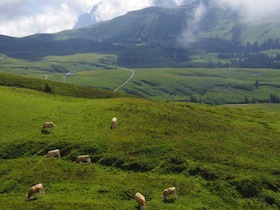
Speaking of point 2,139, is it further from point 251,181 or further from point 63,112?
point 251,181

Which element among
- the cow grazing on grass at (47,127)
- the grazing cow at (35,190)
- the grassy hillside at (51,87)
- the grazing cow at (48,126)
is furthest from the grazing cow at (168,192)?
the grassy hillside at (51,87)

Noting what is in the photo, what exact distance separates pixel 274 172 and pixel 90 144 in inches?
1066

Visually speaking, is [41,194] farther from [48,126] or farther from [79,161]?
[48,126]

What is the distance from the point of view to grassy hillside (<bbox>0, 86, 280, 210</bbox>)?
42.2 meters

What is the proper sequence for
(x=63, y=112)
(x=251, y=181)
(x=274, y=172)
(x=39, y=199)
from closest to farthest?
(x=39, y=199)
(x=251, y=181)
(x=274, y=172)
(x=63, y=112)

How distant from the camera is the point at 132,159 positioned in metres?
51.1

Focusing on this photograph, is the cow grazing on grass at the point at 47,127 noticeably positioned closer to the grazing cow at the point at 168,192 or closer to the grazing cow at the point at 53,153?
the grazing cow at the point at 53,153

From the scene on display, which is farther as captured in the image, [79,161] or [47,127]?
[47,127]

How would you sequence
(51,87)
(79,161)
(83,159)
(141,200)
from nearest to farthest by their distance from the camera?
(141,200), (79,161), (83,159), (51,87)

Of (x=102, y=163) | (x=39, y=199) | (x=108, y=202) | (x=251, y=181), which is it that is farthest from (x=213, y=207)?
(x=39, y=199)

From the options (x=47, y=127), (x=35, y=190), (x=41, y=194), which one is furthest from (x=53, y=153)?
(x=35, y=190)

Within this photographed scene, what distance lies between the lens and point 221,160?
177ft

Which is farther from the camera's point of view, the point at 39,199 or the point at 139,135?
the point at 139,135

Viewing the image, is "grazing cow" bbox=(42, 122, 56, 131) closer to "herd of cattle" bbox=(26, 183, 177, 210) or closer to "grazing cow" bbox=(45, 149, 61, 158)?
"grazing cow" bbox=(45, 149, 61, 158)
